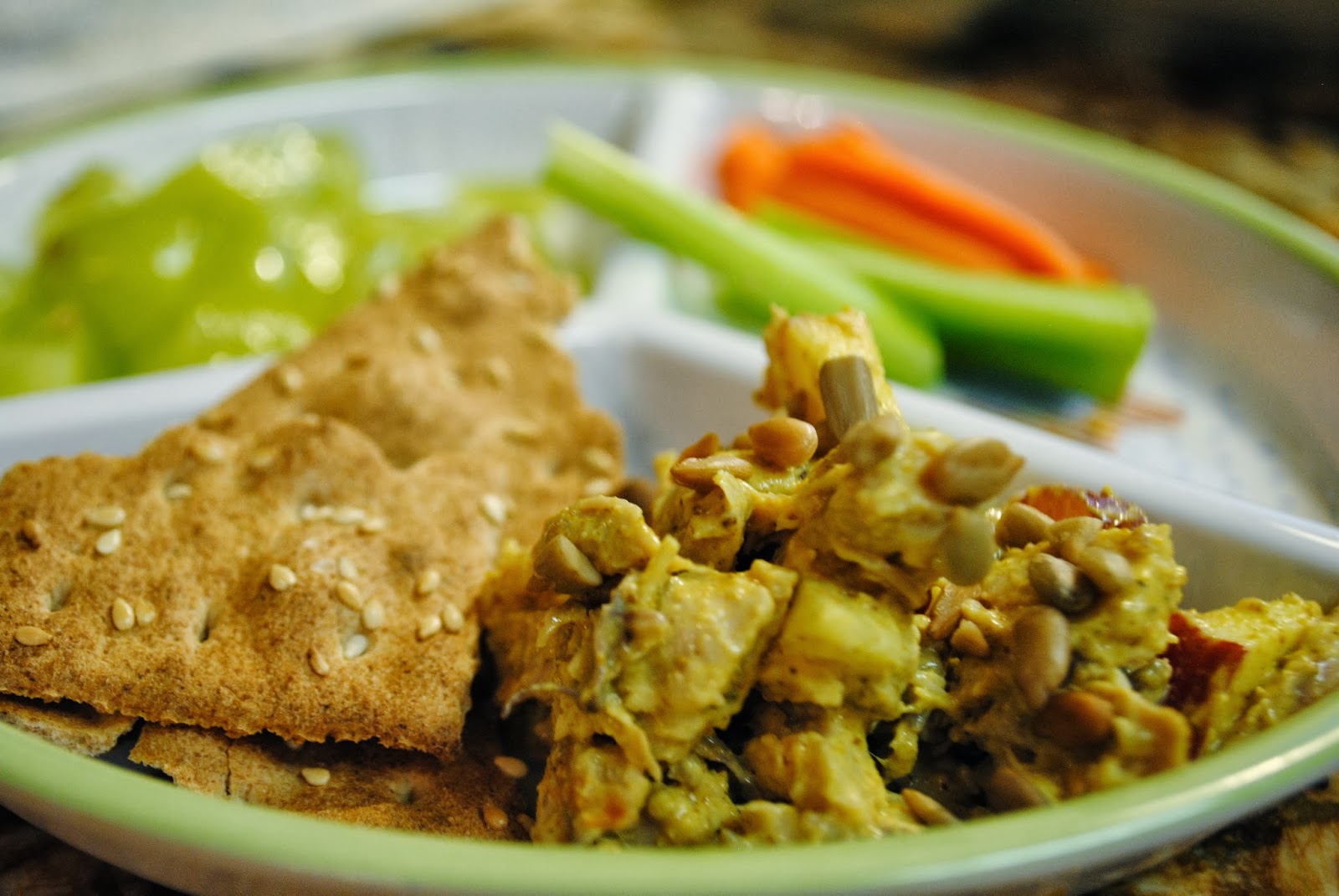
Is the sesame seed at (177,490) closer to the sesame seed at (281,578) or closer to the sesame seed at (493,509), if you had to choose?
the sesame seed at (281,578)

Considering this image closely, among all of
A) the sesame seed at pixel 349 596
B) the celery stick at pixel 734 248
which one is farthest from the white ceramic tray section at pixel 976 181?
the sesame seed at pixel 349 596

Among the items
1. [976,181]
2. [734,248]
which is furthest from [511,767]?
[976,181]

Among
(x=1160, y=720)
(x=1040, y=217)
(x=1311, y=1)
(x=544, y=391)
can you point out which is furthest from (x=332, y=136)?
(x=1311, y=1)

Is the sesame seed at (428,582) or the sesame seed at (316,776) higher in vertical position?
the sesame seed at (428,582)

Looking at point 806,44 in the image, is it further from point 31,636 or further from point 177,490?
point 31,636

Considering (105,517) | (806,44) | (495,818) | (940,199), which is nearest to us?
(495,818)

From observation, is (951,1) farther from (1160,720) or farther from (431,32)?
(1160,720)
